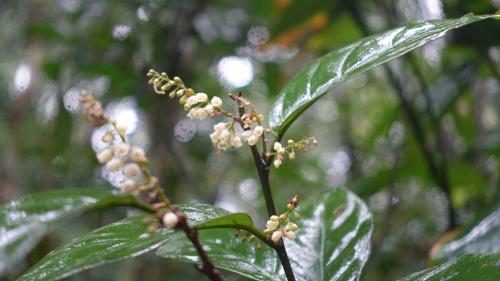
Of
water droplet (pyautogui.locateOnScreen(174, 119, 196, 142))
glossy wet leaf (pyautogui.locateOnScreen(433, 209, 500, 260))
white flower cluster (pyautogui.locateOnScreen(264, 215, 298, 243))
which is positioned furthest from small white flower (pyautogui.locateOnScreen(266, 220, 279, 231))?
water droplet (pyautogui.locateOnScreen(174, 119, 196, 142))

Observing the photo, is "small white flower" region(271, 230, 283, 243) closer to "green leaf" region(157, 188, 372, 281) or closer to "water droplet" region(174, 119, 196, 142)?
"green leaf" region(157, 188, 372, 281)

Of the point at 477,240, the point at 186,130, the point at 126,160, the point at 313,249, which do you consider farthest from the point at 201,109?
the point at 186,130

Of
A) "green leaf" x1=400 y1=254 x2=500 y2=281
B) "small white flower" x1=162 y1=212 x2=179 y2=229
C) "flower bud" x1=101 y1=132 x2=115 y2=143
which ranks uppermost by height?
"flower bud" x1=101 y1=132 x2=115 y2=143

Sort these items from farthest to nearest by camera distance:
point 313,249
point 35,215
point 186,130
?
1. point 186,130
2. point 313,249
3. point 35,215

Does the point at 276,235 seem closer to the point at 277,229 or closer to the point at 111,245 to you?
the point at 277,229

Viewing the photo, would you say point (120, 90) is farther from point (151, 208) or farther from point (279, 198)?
point (151, 208)

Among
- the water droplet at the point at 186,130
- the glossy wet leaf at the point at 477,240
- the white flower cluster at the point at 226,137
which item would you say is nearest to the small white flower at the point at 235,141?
the white flower cluster at the point at 226,137

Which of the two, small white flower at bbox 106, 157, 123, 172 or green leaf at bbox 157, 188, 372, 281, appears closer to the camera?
A: small white flower at bbox 106, 157, 123, 172
